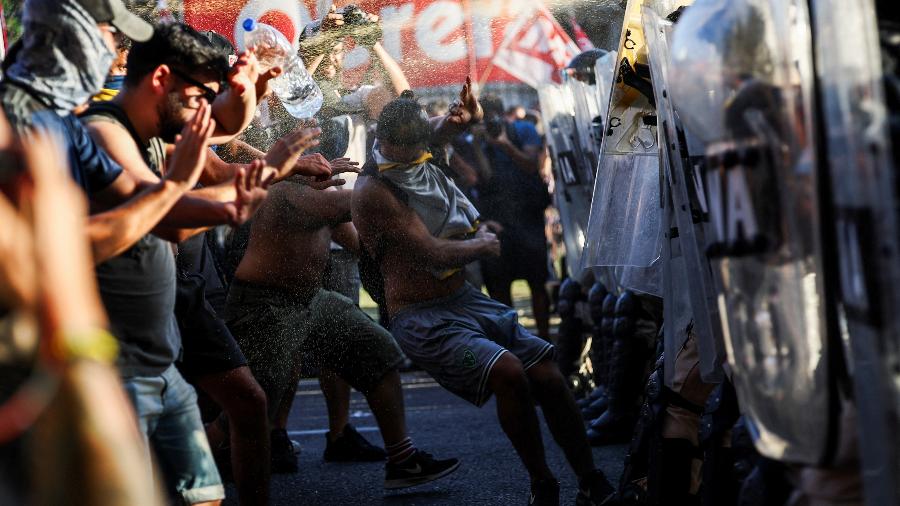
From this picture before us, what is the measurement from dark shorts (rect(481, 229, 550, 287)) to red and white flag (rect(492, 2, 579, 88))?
1.18 m

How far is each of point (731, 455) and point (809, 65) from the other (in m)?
1.34

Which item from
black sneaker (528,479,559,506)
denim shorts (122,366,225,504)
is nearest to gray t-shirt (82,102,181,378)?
denim shorts (122,366,225,504)

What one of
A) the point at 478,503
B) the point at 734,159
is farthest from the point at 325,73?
the point at 734,159

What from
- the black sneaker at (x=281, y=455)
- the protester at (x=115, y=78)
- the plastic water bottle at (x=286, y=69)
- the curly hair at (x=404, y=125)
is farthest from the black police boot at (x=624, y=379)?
the protester at (x=115, y=78)

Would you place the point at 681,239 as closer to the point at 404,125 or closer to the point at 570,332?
the point at 404,125

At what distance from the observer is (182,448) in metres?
3.31

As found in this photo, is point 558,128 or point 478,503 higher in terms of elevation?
point 558,128

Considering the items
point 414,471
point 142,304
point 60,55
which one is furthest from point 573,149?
point 60,55

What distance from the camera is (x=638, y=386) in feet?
21.4

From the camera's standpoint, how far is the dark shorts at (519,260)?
26.3ft

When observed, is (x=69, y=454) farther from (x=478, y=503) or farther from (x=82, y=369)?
(x=478, y=503)

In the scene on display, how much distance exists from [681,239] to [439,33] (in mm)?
2169

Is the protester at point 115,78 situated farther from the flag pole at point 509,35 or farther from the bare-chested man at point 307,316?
the flag pole at point 509,35

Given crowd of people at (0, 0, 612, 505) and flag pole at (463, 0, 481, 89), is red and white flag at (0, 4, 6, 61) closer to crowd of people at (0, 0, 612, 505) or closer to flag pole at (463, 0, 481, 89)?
crowd of people at (0, 0, 612, 505)
